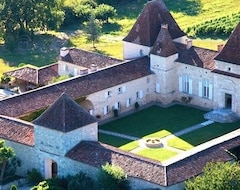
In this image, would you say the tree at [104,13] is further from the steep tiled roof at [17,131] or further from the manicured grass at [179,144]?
the steep tiled roof at [17,131]

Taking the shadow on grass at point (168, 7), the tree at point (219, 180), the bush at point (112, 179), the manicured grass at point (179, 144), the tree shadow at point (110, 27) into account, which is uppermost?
the shadow on grass at point (168, 7)

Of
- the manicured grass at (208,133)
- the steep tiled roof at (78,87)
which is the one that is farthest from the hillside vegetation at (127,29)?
the manicured grass at (208,133)

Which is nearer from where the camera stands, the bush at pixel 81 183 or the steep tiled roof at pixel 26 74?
the bush at pixel 81 183

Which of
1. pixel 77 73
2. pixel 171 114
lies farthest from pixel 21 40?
pixel 171 114

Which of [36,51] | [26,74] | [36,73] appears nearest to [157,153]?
[36,73]

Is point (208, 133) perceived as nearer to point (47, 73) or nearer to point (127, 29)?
point (47, 73)

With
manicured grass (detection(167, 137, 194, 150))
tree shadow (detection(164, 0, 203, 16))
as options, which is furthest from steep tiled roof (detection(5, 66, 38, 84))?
tree shadow (detection(164, 0, 203, 16))
